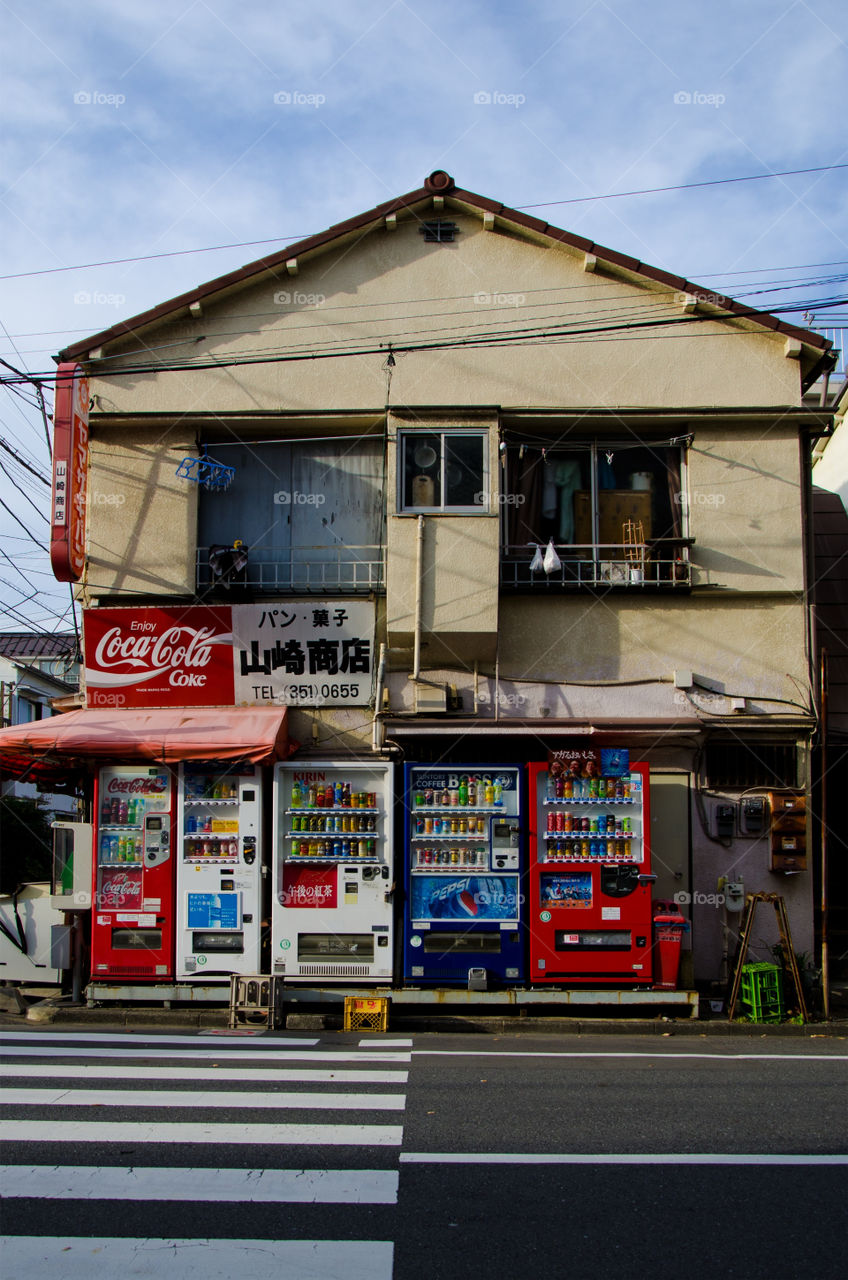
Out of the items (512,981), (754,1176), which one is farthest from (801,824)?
(754,1176)

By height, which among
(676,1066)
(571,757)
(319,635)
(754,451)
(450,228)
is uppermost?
(450,228)

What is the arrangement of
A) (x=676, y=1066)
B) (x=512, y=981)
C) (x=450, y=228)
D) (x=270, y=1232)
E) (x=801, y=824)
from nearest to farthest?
1. (x=270, y=1232)
2. (x=676, y=1066)
3. (x=512, y=981)
4. (x=801, y=824)
5. (x=450, y=228)

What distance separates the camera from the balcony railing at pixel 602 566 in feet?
45.8

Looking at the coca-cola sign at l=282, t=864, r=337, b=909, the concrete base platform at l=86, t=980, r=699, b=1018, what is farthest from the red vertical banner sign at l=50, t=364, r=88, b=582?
the concrete base platform at l=86, t=980, r=699, b=1018

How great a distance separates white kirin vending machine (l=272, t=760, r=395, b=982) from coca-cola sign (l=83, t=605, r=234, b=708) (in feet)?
6.30

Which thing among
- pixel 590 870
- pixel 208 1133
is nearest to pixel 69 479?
pixel 590 870

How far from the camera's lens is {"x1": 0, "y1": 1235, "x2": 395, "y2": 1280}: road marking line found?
4965 mm

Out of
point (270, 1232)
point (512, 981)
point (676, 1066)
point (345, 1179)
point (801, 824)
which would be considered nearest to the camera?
point (270, 1232)

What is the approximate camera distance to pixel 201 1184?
609 cm

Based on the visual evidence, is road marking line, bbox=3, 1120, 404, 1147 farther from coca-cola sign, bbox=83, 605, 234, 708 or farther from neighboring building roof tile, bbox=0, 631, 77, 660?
neighboring building roof tile, bbox=0, 631, 77, 660

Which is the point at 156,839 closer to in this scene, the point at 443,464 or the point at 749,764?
the point at 443,464

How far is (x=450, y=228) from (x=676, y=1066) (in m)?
11.2

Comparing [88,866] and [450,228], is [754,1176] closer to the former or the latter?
[88,866]

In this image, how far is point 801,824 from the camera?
524 inches
